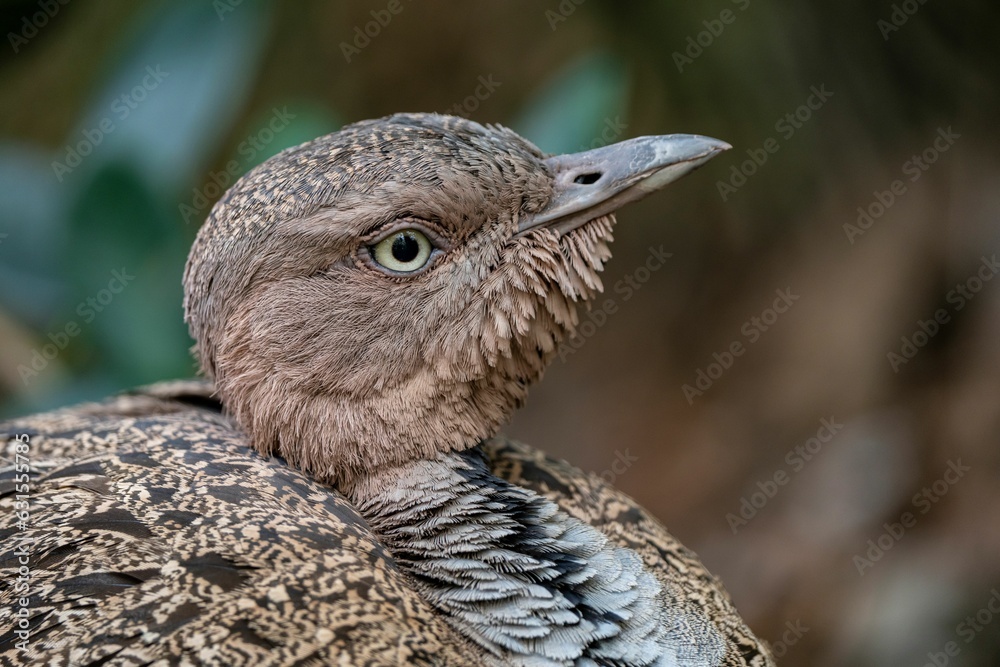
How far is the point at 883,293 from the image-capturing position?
17.4ft

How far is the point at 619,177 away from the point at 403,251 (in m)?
0.56

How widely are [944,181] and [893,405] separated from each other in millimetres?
1342

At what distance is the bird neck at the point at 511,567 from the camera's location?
1.89m

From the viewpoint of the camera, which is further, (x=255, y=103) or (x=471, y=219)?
(x=255, y=103)

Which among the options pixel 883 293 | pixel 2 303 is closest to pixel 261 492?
pixel 2 303

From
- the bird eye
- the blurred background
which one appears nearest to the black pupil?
the bird eye

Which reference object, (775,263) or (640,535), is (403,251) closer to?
(640,535)

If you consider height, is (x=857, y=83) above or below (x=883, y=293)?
above

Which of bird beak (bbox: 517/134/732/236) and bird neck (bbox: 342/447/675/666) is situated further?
bird beak (bbox: 517/134/732/236)

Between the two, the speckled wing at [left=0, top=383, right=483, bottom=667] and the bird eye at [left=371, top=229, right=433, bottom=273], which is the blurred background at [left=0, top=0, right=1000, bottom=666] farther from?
the speckled wing at [left=0, top=383, right=483, bottom=667]

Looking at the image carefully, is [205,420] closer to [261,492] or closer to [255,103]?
[261,492]

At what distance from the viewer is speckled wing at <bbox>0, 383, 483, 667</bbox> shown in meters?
1.71

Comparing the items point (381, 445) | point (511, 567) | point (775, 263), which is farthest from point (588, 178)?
point (775, 263)

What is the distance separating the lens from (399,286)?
213cm
